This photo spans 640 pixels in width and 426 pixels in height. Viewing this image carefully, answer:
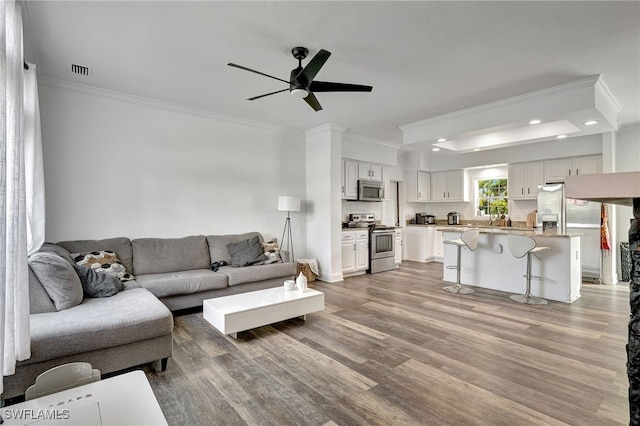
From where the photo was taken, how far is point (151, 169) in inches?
178

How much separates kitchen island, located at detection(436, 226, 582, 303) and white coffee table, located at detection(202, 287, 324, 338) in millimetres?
3053

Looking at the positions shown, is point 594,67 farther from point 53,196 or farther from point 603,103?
point 53,196

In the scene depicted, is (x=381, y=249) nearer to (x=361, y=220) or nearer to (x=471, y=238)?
(x=361, y=220)

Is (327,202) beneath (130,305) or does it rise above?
above

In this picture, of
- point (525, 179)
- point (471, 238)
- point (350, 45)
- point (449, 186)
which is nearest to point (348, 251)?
point (471, 238)

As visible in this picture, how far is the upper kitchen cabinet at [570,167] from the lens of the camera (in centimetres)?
576

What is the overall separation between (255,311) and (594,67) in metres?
4.41

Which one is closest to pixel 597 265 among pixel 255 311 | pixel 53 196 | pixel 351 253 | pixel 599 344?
pixel 599 344

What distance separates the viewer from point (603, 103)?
13.3 ft

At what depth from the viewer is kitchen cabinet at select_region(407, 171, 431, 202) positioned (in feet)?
26.8

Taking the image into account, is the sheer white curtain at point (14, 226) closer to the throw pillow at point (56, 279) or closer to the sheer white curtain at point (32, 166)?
the throw pillow at point (56, 279)

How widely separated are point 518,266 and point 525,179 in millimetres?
2678

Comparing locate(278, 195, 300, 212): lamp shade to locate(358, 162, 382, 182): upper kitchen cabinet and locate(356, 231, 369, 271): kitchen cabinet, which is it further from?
locate(358, 162, 382, 182): upper kitchen cabinet
